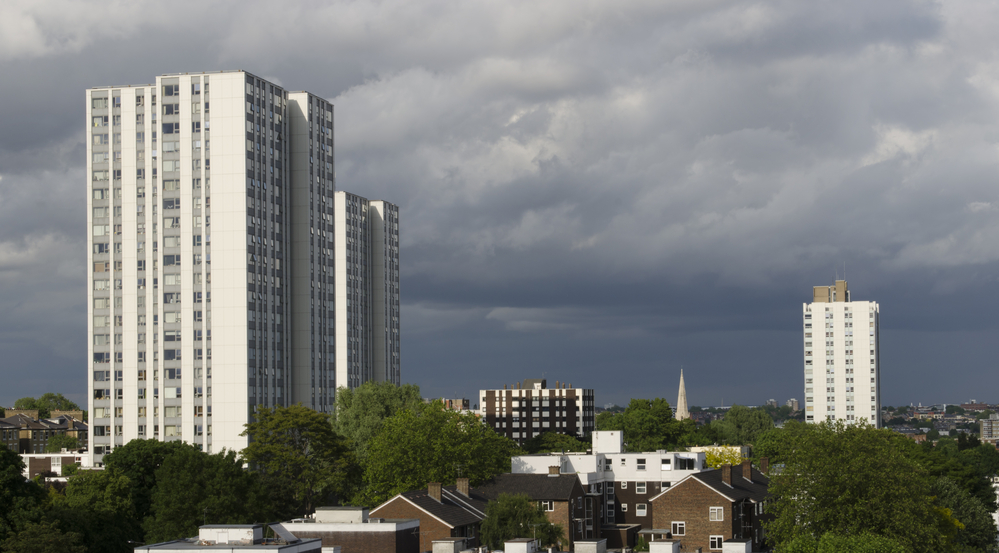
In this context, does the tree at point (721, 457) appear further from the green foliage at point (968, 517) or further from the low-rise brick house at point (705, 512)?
the low-rise brick house at point (705, 512)

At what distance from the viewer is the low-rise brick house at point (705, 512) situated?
355 feet

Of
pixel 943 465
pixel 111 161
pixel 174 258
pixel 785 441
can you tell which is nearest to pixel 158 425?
pixel 174 258

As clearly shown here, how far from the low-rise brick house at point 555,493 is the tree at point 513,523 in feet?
24.3

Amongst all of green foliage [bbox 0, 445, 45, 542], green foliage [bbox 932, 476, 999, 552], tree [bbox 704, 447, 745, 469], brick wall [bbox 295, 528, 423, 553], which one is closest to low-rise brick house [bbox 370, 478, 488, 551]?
brick wall [bbox 295, 528, 423, 553]

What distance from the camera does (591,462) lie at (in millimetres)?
132750

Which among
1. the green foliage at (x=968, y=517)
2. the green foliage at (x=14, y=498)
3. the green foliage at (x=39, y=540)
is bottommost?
the green foliage at (x=968, y=517)

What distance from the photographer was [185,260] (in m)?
158

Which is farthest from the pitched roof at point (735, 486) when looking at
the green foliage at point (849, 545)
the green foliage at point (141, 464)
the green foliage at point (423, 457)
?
the green foliage at point (141, 464)

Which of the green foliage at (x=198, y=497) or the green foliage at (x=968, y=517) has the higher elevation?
the green foliage at (x=198, y=497)

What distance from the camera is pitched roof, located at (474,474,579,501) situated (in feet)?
363

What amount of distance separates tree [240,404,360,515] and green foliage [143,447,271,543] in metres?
16.5

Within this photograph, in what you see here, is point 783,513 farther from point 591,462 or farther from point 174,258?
point 174,258

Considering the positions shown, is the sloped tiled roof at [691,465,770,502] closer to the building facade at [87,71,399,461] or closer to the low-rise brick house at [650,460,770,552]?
the low-rise brick house at [650,460,770,552]

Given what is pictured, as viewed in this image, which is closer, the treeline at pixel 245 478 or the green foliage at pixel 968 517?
the treeline at pixel 245 478
